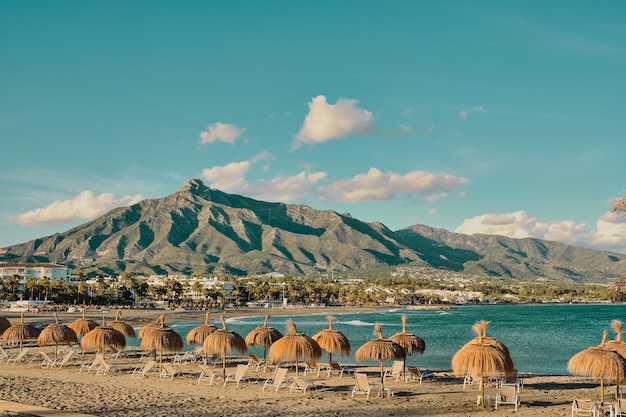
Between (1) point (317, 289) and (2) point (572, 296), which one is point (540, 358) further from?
(2) point (572, 296)

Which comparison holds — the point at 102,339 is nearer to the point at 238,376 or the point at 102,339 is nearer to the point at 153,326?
the point at 153,326

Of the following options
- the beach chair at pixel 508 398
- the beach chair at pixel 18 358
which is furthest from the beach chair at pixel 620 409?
the beach chair at pixel 18 358

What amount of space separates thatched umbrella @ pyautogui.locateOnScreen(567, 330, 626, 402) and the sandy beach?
1.68 metres

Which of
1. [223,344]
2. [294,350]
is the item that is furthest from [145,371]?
[294,350]

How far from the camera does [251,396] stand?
56.5 feet

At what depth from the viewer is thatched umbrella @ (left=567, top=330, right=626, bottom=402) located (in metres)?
14.3

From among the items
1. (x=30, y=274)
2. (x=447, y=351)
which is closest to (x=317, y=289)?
(x=30, y=274)

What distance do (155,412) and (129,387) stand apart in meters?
4.23

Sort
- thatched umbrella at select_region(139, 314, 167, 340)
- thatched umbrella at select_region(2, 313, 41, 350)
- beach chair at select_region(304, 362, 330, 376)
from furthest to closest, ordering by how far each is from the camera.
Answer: thatched umbrella at select_region(2, 313, 41, 350) < thatched umbrella at select_region(139, 314, 167, 340) < beach chair at select_region(304, 362, 330, 376)

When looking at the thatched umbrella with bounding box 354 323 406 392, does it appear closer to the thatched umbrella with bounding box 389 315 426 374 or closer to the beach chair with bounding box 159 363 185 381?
the thatched umbrella with bounding box 389 315 426 374

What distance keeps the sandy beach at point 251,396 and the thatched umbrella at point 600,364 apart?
1.68 m

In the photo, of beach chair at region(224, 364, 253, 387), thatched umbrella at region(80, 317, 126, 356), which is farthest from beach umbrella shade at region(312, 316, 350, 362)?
thatched umbrella at region(80, 317, 126, 356)

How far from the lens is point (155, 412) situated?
14742 mm

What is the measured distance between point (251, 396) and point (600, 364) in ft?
31.1
